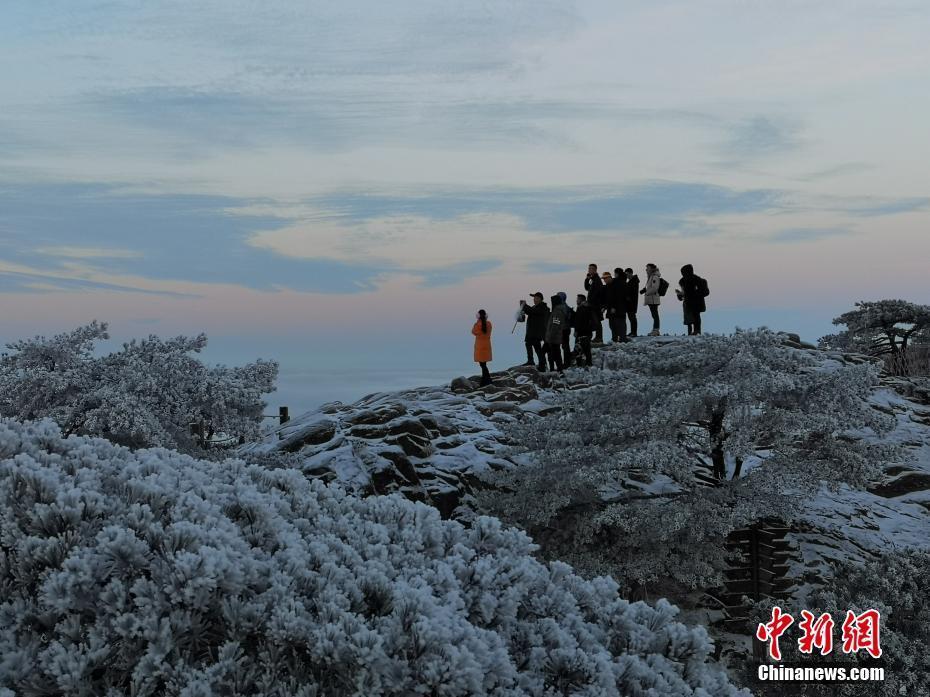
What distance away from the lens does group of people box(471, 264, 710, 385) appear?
28.2m

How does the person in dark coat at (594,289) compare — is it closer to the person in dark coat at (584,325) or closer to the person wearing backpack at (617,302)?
the person wearing backpack at (617,302)

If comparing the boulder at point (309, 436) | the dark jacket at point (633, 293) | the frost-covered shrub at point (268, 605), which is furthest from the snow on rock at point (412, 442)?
the frost-covered shrub at point (268, 605)

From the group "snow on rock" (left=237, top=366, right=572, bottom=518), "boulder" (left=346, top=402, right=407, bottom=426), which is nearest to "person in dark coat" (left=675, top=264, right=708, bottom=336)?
"snow on rock" (left=237, top=366, right=572, bottom=518)

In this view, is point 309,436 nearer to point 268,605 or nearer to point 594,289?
point 594,289

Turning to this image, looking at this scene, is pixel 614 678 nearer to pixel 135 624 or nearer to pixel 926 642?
pixel 135 624

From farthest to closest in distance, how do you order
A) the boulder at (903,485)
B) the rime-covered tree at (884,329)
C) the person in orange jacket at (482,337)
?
the rime-covered tree at (884,329) < the person in orange jacket at (482,337) < the boulder at (903,485)

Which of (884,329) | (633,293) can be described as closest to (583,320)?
(633,293)

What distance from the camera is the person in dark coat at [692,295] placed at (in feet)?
99.9

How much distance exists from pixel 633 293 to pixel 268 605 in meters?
27.6

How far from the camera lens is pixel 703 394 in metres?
15.9

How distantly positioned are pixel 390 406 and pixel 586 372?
763 centimetres

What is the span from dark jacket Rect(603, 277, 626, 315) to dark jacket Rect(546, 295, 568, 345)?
3.00 metres

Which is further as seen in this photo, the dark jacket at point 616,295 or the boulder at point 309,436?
the dark jacket at point 616,295

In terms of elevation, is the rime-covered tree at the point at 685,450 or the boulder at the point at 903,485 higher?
the rime-covered tree at the point at 685,450
